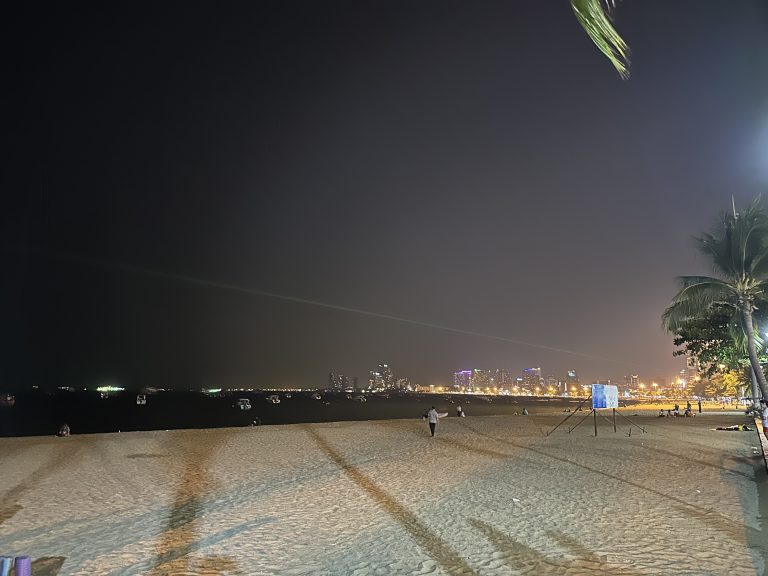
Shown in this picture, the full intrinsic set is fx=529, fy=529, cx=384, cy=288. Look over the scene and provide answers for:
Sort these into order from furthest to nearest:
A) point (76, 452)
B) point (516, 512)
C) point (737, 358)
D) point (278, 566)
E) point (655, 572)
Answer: point (737, 358), point (76, 452), point (516, 512), point (278, 566), point (655, 572)

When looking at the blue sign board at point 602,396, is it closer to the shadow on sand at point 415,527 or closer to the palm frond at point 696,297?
the palm frond at point 696,297

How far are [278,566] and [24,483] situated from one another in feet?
29.2

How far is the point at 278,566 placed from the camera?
6.34 metres

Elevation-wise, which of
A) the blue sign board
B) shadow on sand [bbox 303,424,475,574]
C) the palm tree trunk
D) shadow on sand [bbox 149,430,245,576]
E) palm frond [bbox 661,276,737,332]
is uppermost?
palm frond [bbox 661,276,737,332]

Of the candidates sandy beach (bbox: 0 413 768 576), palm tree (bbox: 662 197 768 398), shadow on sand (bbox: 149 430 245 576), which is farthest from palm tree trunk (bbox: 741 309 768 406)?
shadow on sand (bbox: 149 430 245 576)

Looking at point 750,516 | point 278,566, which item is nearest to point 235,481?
point 278,566

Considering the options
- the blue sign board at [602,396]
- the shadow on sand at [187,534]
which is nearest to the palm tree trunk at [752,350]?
the blue sign board at [602,396]

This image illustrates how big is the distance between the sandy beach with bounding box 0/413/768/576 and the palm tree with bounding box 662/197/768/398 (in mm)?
5352

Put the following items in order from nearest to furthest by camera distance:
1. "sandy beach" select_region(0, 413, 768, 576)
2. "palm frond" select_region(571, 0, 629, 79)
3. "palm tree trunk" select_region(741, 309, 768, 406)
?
"palm frond" select_region(571, 0, 629, 79) < "sandy beach" select_region(0, 413, 768, 576) < "palm tree trunk" select_region(741, 309, 768, 406)

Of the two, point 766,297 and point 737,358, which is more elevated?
point 766,297

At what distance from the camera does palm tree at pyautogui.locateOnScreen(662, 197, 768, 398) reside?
19047mm

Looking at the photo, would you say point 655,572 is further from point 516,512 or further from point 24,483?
point 24,483

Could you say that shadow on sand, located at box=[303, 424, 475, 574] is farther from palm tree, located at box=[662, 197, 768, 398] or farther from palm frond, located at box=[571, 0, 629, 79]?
palm tree, located at box=[662, 197, 768, 398]

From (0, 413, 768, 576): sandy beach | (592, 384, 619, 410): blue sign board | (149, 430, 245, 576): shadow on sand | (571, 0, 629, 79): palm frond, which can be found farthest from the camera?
(592, 384, 619, 410): blue sign board
